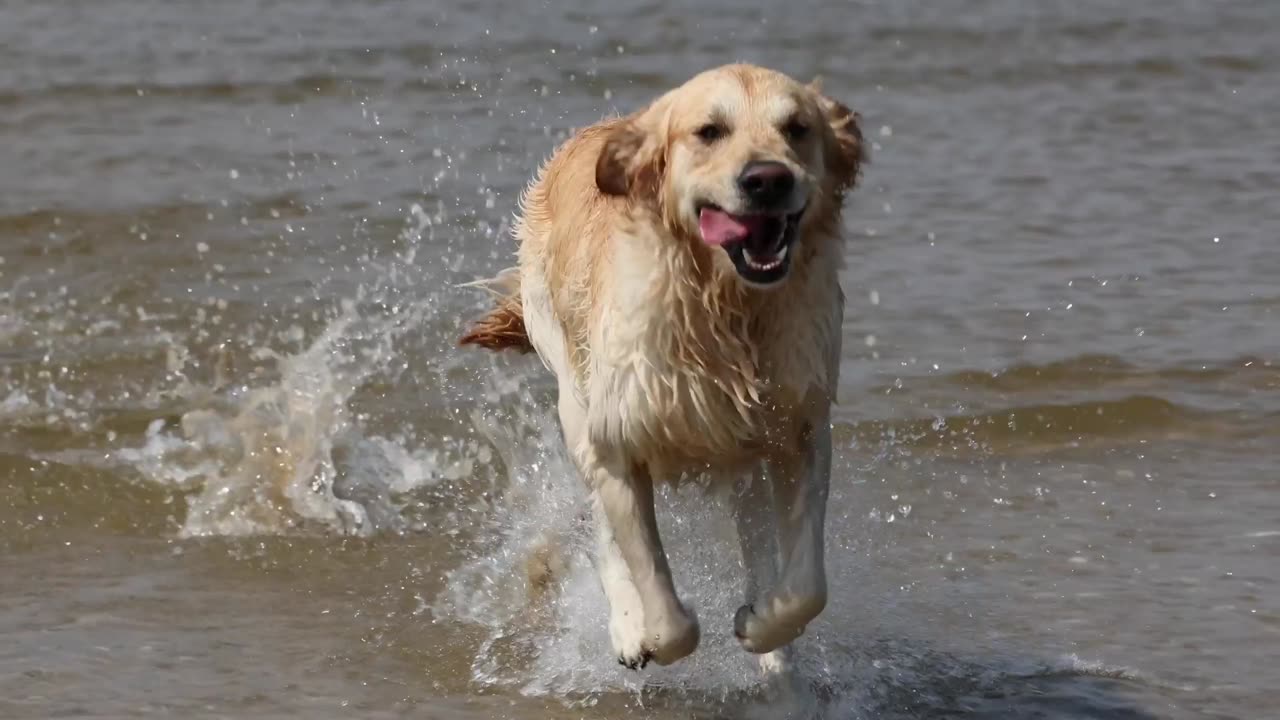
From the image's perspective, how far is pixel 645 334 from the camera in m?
4.47

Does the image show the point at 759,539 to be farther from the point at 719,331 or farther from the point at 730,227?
the point at 730,227

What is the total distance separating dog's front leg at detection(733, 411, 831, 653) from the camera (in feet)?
14.5

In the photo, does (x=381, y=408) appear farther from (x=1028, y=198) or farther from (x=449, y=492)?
(x=1028, y=198)

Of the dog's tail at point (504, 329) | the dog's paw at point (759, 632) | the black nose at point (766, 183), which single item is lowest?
the dog's paw at point (759, 632)

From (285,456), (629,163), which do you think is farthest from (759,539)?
(285,456)

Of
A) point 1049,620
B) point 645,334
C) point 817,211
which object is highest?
point 817,211

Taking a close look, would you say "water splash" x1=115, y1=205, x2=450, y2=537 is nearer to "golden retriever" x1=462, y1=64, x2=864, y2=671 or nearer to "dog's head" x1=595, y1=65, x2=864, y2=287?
"golden retriever" x1=462, y1=64, x2=864, y2=671

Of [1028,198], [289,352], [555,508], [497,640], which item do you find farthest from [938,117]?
[497,640]

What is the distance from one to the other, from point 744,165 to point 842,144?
0.44m

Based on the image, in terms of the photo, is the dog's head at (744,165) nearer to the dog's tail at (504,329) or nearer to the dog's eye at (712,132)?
the dog's eye at (712,132)

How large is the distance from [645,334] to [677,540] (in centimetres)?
140

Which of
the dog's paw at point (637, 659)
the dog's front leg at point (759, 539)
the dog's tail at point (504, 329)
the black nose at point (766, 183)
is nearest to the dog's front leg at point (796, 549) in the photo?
the dog's front leg at point (759, 539)

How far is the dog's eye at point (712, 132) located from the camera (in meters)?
4.27

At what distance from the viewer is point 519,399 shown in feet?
24.1
